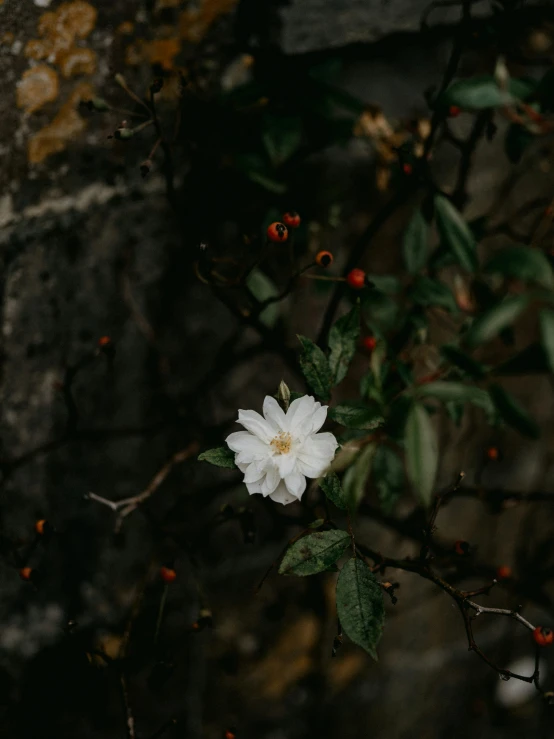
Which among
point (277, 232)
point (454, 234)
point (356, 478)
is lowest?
point (356, 478)

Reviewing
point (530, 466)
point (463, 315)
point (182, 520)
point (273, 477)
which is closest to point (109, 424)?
point (182, 520)

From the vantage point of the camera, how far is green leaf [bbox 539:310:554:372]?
2.08 ft

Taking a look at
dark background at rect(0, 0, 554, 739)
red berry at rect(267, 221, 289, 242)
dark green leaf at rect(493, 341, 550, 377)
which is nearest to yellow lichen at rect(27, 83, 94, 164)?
dark background at rect(0, 0, 554, 739)

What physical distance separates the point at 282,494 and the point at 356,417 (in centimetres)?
14

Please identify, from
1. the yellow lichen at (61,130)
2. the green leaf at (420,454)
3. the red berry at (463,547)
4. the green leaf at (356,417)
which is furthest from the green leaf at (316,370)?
the yellow lichen at (61,130)

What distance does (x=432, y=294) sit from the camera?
1.00 meters

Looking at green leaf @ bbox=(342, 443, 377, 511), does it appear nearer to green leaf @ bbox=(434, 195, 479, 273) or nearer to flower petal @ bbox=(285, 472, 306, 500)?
flower petal @ bbox=(285, 472, 306, 500)

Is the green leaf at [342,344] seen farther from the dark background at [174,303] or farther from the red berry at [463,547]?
the red berry at [463,547]

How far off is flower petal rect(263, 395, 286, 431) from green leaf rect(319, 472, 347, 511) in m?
0.08

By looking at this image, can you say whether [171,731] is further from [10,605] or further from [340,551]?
[340,551]

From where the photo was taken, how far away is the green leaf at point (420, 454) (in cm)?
76

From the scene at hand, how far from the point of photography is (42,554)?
100 centimetres

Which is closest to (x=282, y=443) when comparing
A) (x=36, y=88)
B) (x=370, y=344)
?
(x=370, y=344)

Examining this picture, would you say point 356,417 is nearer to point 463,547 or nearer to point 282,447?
point 282,447
